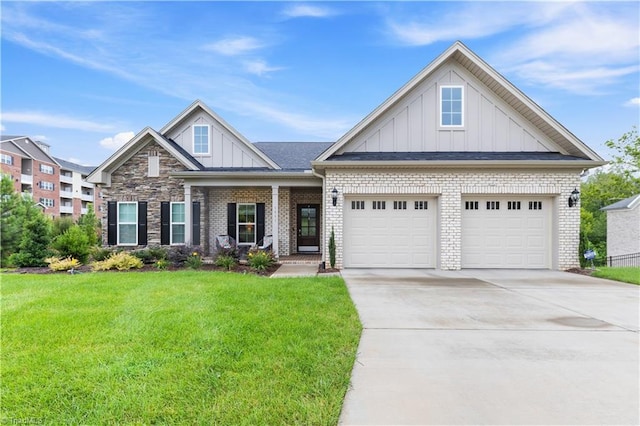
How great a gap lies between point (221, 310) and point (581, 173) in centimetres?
1139

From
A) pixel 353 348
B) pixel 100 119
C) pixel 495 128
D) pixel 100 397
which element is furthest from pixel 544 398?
pixel 100 119

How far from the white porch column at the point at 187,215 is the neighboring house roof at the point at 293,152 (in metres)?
3.89

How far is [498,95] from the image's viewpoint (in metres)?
10.8

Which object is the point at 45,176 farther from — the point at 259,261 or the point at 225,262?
the point at 259,261

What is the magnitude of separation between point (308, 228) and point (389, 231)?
18.7ft

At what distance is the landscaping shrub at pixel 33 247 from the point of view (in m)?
11.3

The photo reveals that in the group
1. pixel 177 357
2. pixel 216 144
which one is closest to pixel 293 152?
pixel 216 144

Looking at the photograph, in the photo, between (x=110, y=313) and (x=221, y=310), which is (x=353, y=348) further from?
(x=110, y=313)

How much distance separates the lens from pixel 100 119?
22266 millimetres

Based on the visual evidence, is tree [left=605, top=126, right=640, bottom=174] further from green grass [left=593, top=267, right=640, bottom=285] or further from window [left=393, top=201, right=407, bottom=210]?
window [left=393, top=201, right=407, bottom=210]

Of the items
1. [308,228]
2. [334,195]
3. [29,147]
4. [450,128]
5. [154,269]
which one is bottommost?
[154,269]

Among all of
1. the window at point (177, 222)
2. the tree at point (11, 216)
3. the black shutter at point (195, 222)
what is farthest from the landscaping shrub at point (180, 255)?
the tree at point (11, 216)

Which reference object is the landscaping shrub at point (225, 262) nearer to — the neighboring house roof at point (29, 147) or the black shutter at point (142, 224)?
the black shutter at point (142, 224)

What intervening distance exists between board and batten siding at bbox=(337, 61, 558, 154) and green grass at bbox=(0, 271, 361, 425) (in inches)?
242
